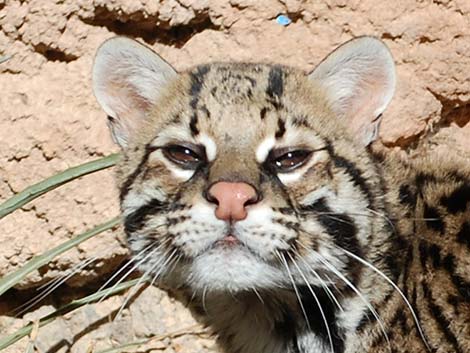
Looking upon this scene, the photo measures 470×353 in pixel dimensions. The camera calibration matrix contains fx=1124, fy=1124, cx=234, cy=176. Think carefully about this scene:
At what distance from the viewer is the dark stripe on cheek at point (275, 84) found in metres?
4.38

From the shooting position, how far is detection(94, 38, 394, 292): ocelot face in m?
3.96

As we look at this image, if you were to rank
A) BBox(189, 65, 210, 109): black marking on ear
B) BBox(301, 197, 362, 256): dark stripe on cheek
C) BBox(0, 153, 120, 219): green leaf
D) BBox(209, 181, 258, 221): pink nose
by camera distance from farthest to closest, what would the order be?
BBox(0, 153, 120, 219): green leaf < BBox(189, 65, 210, 109): black marking on ear < BBox(301, 197, 362, 256): dark stripe on cheek < BBox(209, 181, 258, 221): pink nose

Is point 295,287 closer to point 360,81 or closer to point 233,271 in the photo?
point 233,271

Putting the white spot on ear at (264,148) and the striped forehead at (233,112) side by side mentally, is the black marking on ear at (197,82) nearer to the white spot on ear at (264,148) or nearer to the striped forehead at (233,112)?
the striped forehead at (233,112)

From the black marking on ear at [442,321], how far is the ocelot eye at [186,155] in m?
Answer: 1.01

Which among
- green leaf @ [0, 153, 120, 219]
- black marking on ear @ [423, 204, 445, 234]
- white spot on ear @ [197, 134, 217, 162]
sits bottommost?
black marking on ear @ [423, 204, 445, 234]

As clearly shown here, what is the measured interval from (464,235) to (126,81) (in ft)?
5.07

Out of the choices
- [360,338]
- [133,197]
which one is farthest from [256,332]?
[133,197]

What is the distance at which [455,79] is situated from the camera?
5766 mm

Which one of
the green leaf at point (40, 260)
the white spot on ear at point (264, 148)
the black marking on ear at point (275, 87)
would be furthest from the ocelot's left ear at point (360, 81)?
the green leaf at point (40, 260)

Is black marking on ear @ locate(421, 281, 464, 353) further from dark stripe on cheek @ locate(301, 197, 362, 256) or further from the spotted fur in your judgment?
dark stripe on cheek @ locate(301, 197, 362, 256)

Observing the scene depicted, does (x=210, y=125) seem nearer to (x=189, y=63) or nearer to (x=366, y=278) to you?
(x=366, y=278)

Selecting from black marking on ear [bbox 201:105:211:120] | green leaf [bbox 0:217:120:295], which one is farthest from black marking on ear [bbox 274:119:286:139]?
green leaf [bbox 0:217:120:295]

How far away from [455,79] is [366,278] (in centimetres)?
180
